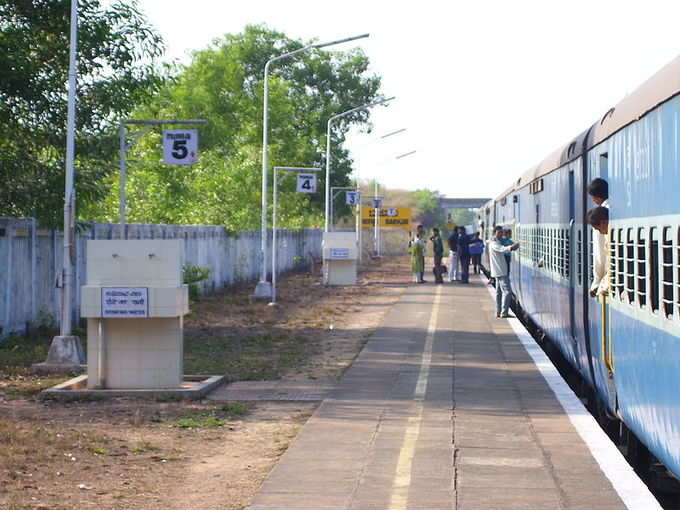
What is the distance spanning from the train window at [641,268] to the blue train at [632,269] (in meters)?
0.01

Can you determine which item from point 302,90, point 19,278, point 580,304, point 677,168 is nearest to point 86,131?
point 19,278

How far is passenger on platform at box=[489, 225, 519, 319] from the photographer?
78.1 feet

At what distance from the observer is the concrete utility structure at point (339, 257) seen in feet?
132

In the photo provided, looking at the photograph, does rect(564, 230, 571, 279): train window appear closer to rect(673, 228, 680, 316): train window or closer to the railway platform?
the railway platform

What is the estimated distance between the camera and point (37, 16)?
66.2 feet

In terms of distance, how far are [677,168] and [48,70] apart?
14842 mm

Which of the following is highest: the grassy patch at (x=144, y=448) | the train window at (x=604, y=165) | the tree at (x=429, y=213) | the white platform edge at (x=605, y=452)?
the tree at (x=429, y=213)

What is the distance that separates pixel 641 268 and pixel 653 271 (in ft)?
1.70

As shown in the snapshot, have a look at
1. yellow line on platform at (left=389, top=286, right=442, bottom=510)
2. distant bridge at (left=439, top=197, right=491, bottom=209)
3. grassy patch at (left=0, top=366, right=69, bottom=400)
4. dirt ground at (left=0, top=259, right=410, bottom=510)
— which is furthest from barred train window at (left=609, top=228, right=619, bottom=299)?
distant bridge at (left=439, top=197, right=491, bottom=209)

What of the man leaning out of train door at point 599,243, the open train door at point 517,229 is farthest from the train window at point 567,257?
the open train door at point 517,229

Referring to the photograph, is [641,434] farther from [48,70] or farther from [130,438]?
[48,70]

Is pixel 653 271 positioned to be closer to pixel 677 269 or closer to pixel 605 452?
pixel 677 269

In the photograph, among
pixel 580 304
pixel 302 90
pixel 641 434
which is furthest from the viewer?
pixel 302 90

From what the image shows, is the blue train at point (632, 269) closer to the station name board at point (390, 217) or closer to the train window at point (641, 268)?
the train window at point (641, 268)
